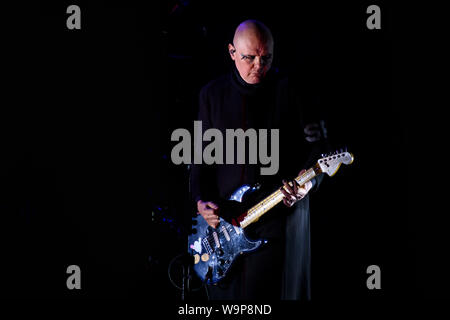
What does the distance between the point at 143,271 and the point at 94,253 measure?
1.19 feet

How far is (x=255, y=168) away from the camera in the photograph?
104 inches

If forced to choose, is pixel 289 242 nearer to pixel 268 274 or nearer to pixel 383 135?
pixel 268 274

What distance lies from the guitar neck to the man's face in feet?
2.10

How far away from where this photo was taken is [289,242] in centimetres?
249

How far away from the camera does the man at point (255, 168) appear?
2.53 metres

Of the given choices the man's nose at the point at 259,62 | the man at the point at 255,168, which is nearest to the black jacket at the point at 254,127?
the man at the point at 255,168

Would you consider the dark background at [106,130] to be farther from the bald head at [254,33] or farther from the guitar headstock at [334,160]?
the guitar headstock at [334,160]

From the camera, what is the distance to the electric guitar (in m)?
2.36

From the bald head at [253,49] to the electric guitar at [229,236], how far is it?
0.65 meters

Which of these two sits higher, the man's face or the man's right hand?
the man's face

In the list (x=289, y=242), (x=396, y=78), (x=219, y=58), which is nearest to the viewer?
(x=289, y=242)

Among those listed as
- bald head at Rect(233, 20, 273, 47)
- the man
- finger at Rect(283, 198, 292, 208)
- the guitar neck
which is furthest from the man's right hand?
bald head at Rect(233, 20, 273, 47)

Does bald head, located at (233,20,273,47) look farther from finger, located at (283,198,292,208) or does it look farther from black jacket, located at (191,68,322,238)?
finger, located at (283,198,292,208)

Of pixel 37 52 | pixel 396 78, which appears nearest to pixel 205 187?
pixel 396 78
